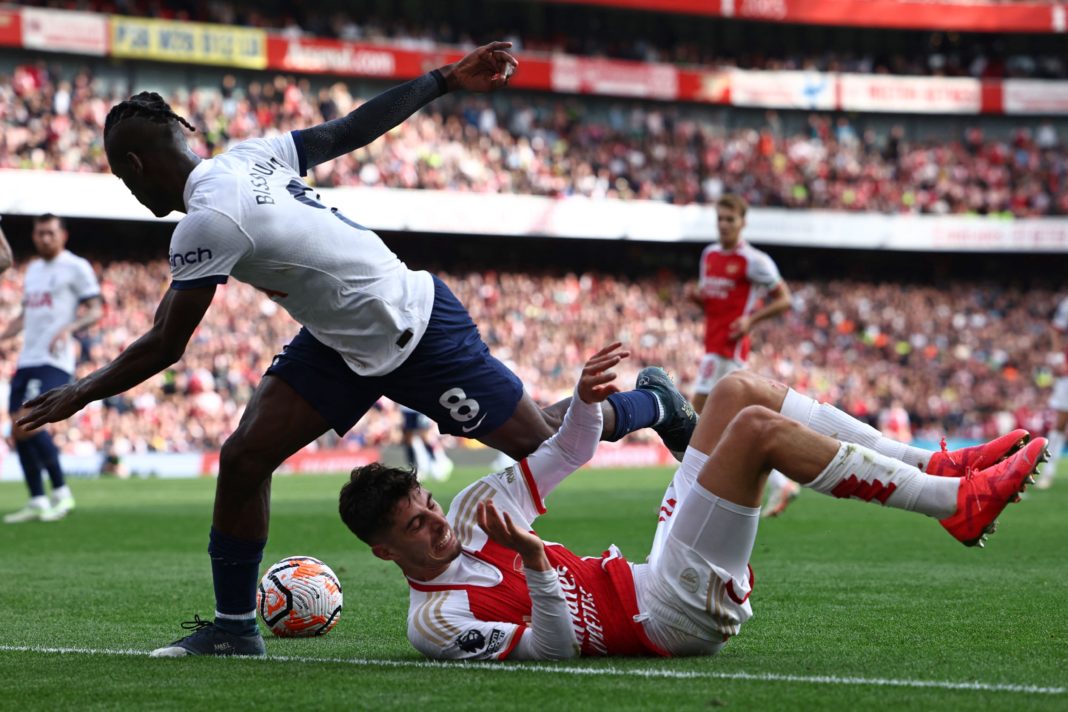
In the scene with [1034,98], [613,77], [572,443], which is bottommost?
[572,443]

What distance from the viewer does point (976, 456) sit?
4.93 meters

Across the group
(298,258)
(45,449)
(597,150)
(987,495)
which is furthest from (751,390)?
(597,150)

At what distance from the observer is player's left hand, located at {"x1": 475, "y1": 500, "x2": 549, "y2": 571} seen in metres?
4.41

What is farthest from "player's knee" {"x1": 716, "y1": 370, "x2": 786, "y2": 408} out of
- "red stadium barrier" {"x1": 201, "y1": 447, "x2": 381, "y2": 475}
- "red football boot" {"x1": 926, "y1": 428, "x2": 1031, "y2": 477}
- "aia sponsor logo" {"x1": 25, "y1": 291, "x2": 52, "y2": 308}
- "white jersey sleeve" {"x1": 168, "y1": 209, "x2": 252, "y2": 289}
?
"red stadium barrier" {"x1": 201, "y1": 447, "x2": 381, "y2": 475}

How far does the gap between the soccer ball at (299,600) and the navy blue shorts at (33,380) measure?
7129mm

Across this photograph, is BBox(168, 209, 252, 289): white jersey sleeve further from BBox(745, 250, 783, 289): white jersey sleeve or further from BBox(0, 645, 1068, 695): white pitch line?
BBox(745, 250, 783, 289): white jersey sleeve

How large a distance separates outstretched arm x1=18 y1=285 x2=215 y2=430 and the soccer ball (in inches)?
58.5

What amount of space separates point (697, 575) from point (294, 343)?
1957 millimetres

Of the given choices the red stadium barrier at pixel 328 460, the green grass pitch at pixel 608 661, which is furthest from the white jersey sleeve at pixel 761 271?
the red stadium barrier at pixel 328 460

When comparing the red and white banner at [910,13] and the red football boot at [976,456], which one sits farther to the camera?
the red and white banner at [910,13]

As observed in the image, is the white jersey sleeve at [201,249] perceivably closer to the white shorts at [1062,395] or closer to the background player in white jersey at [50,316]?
the background player in white jersey at [50,316]

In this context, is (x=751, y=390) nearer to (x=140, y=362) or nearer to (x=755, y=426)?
(x=755, y=426)

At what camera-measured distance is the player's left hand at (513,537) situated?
4406 mm

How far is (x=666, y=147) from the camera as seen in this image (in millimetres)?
38250
